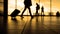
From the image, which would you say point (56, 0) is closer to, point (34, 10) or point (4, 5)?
point (34, 10)

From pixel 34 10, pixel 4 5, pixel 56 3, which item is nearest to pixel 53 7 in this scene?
pixel 56 3

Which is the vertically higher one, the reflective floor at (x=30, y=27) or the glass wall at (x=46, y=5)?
the glass wall at (x=46, y=5)

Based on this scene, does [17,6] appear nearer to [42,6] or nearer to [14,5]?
[14,5]

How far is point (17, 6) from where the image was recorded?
2422cm

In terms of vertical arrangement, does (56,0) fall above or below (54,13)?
above

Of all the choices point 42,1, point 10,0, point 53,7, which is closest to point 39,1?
point 42,1

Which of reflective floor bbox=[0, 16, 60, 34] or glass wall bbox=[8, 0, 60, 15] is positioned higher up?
glass wall bbox=[8, 0, 60, 15]

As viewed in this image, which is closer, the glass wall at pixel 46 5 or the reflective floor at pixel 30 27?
the reflective floor at pixel 30 27

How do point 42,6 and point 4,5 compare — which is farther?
point 42,6

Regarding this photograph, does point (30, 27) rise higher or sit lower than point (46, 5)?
lower

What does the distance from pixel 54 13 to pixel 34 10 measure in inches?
102

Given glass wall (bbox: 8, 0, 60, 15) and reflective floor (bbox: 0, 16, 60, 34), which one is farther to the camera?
glass wall (bbox: 8, 0, 60, 15)

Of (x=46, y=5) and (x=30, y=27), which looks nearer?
(x=30, y=27)

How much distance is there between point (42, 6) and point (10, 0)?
13.0ft
